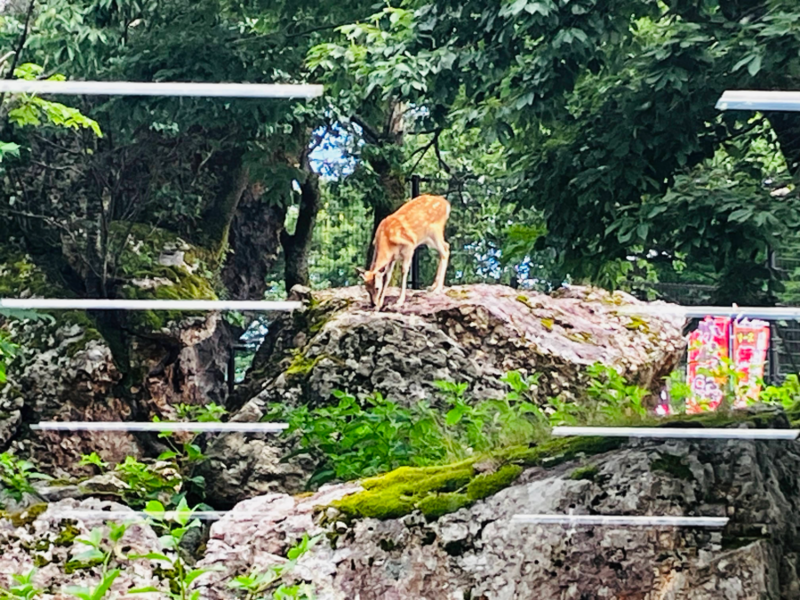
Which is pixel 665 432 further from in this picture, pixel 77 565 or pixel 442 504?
pixel 77 565

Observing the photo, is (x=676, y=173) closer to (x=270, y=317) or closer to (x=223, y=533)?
(x=270, y=317)

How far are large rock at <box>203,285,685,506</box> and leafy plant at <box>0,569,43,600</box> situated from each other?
0.40 m

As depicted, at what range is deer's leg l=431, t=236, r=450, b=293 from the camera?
6.03 feet

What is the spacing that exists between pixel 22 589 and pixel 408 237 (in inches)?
38.3

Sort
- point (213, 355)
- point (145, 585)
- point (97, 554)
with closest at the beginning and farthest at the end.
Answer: point (97, 554) < point (145, 585) < point (213, 355)

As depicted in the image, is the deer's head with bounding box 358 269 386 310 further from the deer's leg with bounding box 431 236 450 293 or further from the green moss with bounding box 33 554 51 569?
the green moss with bounding box 33 554 51 569

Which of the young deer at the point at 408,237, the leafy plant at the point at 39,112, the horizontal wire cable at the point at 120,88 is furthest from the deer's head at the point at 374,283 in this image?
the leafy plant at the point at 39,112

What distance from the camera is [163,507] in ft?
5.65

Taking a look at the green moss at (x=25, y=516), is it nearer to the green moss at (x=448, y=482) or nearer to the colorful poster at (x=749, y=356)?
the green moss at (x=448, y=482)

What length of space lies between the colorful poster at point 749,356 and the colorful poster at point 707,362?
0.08ft

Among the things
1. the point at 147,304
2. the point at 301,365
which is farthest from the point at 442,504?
the point at 147,304

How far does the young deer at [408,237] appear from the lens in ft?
6.03

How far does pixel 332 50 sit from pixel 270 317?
574 mm

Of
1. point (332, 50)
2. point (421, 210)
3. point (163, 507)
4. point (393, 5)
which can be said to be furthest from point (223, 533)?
point (393, 5)
